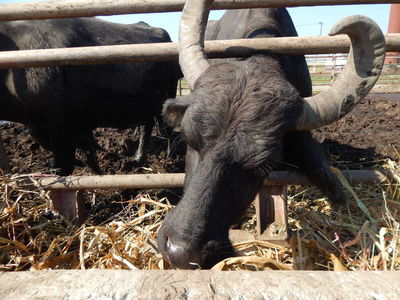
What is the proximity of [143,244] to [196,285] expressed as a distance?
1.13 metres

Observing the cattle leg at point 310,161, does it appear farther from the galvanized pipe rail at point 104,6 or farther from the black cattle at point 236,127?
the galvanized pipe rail at point 104,6

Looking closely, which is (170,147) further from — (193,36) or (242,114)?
(242,114)

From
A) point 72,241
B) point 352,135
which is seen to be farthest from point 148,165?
point 352,135

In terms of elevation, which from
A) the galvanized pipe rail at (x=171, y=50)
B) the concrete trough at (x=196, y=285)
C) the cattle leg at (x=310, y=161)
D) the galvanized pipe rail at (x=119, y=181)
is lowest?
the concrete trough at (x=196, y=285)

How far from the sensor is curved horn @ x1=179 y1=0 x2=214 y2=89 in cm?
220

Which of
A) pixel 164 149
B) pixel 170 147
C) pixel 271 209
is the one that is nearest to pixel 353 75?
pixel 271 209

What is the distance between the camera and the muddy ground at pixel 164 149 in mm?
4391

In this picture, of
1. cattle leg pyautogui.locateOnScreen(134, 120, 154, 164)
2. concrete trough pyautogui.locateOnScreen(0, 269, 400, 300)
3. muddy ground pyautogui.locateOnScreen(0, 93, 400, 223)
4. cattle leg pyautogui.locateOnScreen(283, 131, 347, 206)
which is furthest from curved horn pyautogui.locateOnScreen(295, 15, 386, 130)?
cattle leg pyautogui.locateOnScreen(134, 120, 154, 164)

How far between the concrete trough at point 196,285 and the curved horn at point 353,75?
949mm

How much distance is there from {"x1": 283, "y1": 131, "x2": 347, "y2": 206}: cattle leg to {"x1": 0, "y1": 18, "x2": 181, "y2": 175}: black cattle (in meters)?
2.78

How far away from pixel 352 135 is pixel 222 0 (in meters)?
4.26

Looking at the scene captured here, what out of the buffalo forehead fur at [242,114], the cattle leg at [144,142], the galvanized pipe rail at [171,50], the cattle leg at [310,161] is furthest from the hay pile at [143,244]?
the cattle leg at [144,142]

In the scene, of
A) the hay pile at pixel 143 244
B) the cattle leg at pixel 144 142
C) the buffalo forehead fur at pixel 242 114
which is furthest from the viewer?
the cattle leg at pixel 144 142

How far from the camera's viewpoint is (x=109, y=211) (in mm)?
3527
